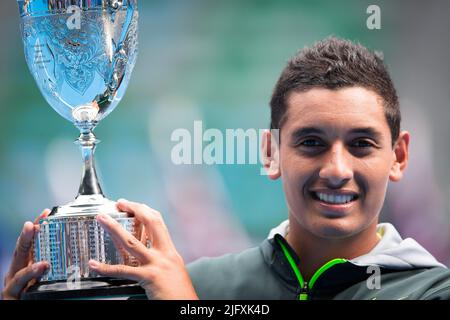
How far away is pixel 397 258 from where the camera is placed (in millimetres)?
1468

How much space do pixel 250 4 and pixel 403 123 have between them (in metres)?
0.39

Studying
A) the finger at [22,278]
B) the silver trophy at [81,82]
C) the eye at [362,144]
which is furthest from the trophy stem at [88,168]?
the eye at [362,144]

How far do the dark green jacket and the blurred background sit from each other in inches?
8.2

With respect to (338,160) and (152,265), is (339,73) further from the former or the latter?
(152,265)

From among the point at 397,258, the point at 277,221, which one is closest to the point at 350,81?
the point at 397,258

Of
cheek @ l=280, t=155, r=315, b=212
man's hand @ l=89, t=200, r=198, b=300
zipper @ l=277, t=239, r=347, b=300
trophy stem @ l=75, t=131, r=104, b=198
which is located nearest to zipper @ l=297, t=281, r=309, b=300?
zipper @ l=277, t=239, r=347, b=300

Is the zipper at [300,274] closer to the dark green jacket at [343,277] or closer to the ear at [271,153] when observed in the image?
the dark green jacket at [343,277]

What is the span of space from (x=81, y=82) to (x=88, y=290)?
13.1 inches

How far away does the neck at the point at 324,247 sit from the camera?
150 centimetres

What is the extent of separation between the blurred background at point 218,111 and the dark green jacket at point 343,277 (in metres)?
0.21

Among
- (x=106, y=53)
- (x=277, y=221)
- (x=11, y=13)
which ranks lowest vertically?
(x=277, y=221)

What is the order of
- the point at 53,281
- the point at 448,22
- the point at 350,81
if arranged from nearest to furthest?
1. the point at 53,281
2. the point at 350,81
3. the point at 448,22

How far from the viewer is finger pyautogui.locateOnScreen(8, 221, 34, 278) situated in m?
1.35
